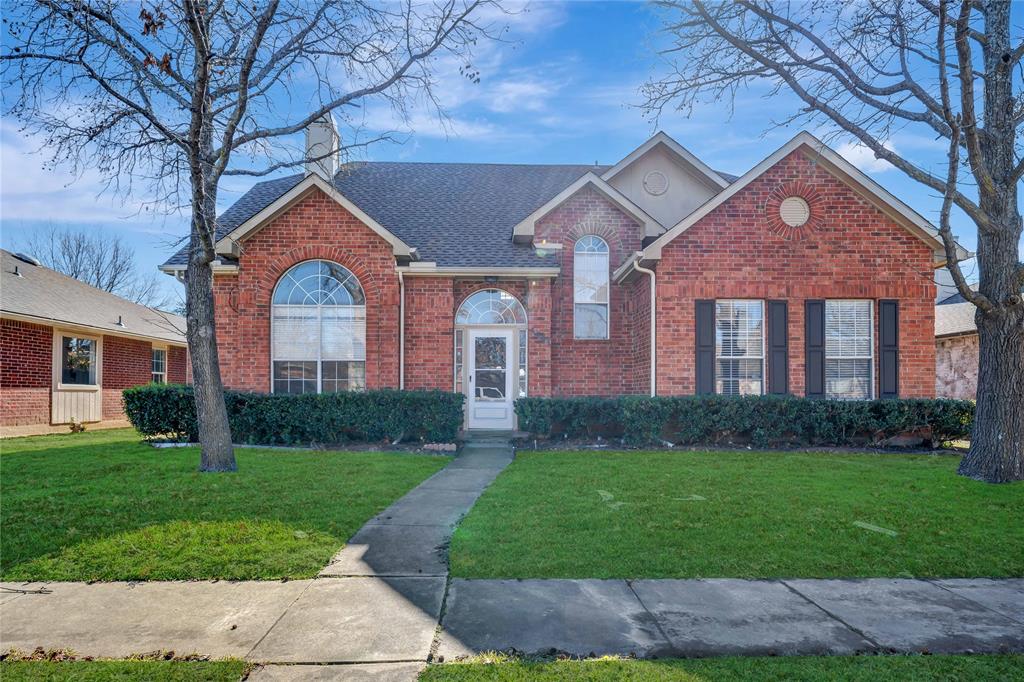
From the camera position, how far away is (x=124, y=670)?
315 cm

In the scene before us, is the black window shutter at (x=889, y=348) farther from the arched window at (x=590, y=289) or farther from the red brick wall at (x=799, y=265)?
the arched window at (x=590, y=289)

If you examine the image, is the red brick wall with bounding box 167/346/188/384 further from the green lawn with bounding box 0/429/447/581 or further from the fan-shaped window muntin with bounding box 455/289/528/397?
the fan-shaped window muntin with bounding box 455/289/528/397

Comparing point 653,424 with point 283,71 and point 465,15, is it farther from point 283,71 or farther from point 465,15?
point 283,71

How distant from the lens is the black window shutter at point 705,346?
41.9ft

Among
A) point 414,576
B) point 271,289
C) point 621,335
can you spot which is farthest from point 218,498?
point 621,335

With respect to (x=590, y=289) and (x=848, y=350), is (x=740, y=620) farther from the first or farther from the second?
(x=590, y=289)

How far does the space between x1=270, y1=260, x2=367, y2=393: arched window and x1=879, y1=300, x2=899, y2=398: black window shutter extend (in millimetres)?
11398

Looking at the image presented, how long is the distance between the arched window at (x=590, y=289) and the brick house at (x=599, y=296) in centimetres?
4

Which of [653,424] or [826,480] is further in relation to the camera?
[653,424]

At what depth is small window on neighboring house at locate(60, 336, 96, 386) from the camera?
→ 59.0 ft

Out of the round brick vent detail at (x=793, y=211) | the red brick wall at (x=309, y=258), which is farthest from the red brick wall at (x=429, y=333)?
the round brick vent detail at (x=793, y=211)

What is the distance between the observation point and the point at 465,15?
31.3ft

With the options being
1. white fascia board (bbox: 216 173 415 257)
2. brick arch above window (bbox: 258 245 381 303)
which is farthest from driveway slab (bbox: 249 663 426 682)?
white fascia board (bbox: 216 173 415 257)

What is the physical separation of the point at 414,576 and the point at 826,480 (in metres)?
6.46
